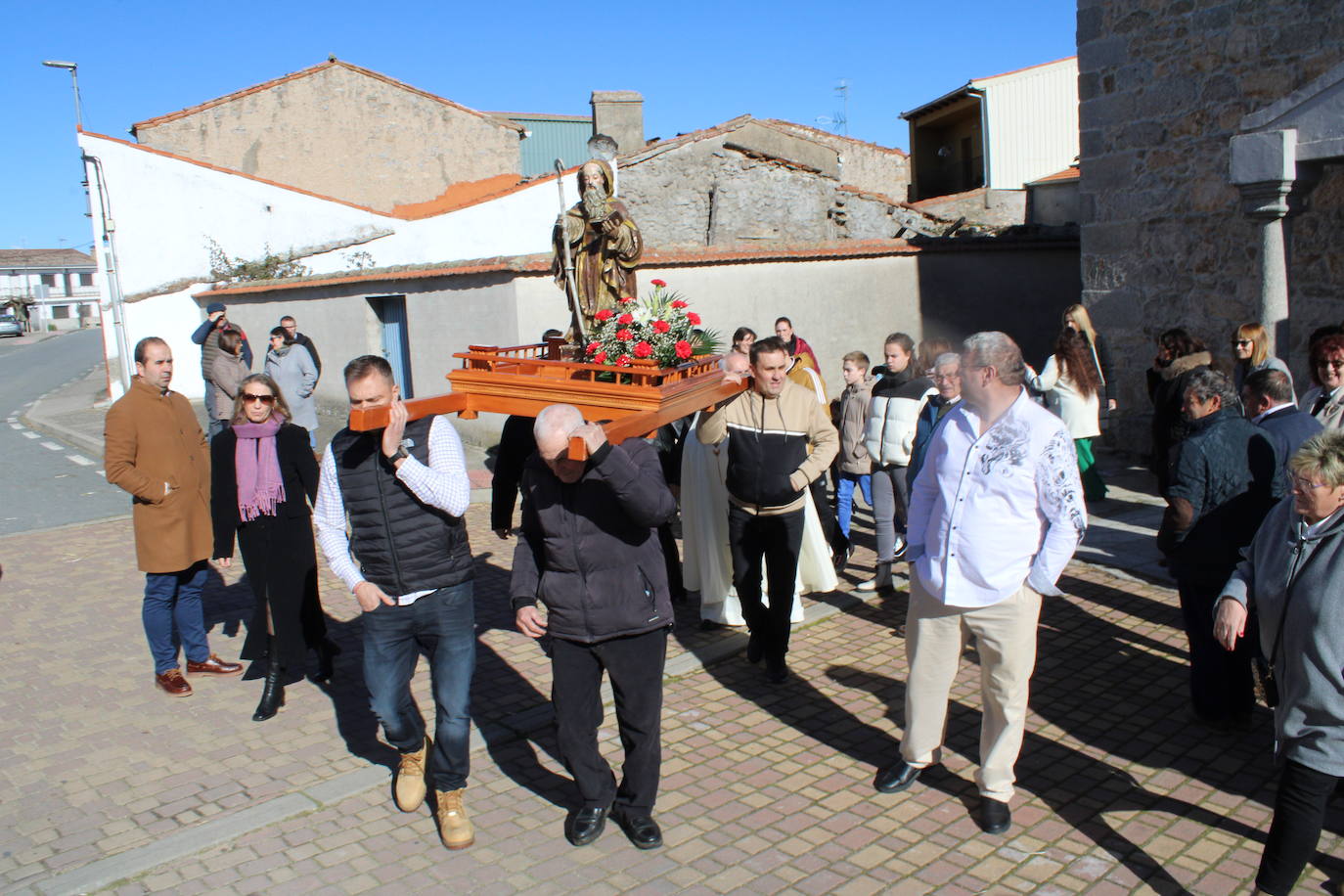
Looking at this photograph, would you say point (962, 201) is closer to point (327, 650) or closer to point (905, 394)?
point (905, 394)

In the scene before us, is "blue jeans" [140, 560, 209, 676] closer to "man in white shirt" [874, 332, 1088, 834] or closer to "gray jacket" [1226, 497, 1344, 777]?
"man in white shirt" [874, 332, 1088, 834]

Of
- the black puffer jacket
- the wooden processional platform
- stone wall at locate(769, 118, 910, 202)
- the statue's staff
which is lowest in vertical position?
the black puffer jacket

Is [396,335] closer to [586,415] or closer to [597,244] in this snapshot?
[597,244]

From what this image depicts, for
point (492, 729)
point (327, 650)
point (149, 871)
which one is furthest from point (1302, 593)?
point (327, 650)

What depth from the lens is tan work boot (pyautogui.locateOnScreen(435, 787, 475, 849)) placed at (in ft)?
14.0

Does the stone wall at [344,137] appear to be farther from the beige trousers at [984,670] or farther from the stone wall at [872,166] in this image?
the beige trousers at [984,670]

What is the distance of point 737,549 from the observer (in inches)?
235

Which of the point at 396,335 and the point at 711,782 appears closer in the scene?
the point at 711,782

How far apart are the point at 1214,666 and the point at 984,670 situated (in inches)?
59.2

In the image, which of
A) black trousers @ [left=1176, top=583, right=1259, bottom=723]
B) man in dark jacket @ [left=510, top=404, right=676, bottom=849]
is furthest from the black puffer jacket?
black trousers @ [left=1176, top=583, right=1259, bottom=723]

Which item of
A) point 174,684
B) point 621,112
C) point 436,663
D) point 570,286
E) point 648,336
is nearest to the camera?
point 436,663

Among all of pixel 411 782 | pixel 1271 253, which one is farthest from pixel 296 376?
pixel 1271 253

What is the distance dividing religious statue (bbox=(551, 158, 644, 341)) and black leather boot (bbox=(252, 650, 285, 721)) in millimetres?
2566

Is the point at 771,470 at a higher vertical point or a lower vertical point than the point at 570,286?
lower
